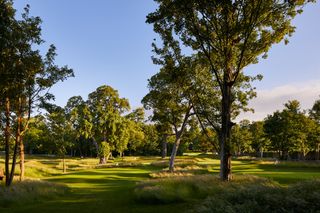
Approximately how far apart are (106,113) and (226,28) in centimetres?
5384

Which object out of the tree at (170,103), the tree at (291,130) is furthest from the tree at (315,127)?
the tree at (170,103)

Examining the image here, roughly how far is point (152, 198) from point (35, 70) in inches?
555

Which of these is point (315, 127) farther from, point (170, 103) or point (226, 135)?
point (226, 135)

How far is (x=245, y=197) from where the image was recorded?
36.2 ft

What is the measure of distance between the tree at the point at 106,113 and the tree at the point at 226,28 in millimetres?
49594

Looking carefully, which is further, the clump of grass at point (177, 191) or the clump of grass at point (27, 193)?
the clump of grass at point (27, 193)

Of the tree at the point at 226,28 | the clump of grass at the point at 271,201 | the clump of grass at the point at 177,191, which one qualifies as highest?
the tree at the point at 226,28

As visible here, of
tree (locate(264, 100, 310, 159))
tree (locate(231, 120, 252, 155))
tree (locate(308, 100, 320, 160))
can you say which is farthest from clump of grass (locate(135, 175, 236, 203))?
tree (locate(308, 100, 320, 160))

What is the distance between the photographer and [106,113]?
7112 centimetres

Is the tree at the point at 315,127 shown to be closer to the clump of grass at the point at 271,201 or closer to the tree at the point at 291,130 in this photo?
the tree at the point at 291,130

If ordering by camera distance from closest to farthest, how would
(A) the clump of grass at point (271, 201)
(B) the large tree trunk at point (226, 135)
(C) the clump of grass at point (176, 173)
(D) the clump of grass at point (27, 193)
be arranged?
(A) the clump of grass at point (271, 201) → (D) the clump of grass at point (27, 193) → (B) the large tree trunk at point (226, 135) → (C) the clump of grass at point (176, 173)

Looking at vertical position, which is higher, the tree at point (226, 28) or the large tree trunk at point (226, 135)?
the tree at point (226, 28)

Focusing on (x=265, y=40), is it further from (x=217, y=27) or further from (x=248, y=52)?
(x=217, y=27)

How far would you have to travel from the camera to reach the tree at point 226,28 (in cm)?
1950
